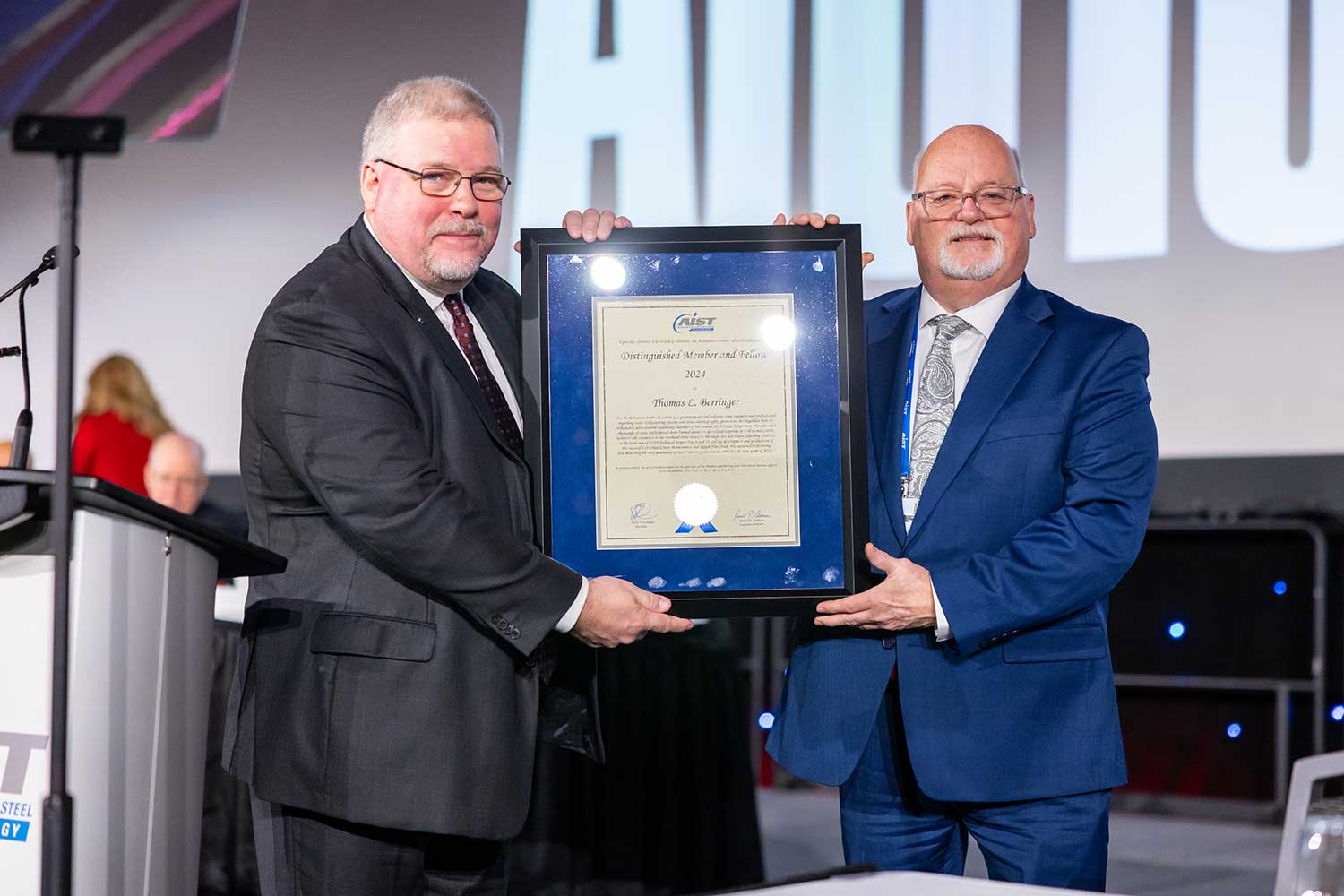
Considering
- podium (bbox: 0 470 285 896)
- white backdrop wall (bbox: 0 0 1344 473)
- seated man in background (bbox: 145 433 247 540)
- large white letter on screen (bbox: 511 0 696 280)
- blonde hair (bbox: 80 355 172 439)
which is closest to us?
podium (bbox: 0 470 285 896)

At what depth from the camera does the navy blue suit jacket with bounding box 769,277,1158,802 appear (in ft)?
6.71

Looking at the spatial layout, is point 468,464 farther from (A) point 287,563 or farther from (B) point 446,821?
(B) point 446,821

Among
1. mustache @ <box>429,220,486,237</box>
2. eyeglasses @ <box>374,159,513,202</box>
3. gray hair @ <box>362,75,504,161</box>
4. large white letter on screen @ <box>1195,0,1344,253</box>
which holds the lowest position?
mustache @ <box>429,220,486,237</box>

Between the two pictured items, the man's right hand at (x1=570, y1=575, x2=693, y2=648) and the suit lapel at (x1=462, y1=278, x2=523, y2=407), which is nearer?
the man's right hand at (x1=570, y1=575, x2=693, y2=648)

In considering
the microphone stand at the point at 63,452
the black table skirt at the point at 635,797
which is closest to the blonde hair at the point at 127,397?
the black table skirt at the point at 635,797

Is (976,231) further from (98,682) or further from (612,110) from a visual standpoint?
(612,110)

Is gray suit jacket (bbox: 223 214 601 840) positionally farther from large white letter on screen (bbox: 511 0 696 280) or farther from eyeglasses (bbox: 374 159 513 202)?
→ large white letter on screen (bbox: 511 0 696 280)

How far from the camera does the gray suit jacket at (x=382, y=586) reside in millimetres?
1874

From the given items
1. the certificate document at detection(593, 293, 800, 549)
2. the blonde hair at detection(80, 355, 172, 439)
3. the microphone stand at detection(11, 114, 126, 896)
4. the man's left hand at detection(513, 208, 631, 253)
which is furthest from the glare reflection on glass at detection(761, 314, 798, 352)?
the blonde hair at detection(80, 355, 172, 439)

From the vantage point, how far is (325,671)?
1.88 metres

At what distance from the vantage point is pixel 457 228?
207cm

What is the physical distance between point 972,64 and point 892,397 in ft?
10.6

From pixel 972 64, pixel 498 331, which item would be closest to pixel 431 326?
pixel 498 331

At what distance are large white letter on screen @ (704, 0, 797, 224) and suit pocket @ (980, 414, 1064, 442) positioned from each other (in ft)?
10.7
